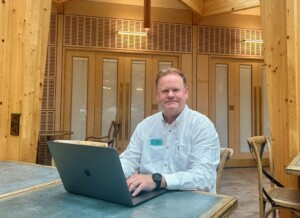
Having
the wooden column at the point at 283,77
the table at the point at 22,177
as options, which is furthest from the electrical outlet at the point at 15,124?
the wooden column at the point at 283,77

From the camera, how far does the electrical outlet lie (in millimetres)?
2297

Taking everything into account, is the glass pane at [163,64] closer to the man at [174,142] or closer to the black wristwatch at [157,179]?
the man at [174,142]

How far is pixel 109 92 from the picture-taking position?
6059 mm

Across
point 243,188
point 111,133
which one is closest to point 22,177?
point 243,188

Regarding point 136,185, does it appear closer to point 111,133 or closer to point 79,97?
point 111,133

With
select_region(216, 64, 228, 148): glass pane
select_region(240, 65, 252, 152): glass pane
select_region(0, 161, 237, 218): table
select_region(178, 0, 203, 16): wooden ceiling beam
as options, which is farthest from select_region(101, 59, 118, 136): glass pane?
select_region(0, 161, 237, 218): table

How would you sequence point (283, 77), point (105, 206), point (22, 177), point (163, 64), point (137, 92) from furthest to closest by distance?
point (163, 64) < point (137, 92) < point (283, 77) < point (22, 177) < point (105, 206)

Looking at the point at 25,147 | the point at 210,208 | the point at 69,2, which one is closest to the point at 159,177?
the point at 210,208

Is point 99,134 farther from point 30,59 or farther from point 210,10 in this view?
point 30,59

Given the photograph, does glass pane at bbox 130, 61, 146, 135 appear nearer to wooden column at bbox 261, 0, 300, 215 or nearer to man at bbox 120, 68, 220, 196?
wooden column at bbox 261, 0, 300, 215

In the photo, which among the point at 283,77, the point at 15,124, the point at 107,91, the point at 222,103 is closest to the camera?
the point at 15,124

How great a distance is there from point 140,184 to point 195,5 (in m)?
5.39

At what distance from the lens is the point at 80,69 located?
5.95 m

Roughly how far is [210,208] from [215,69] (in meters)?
5.65
